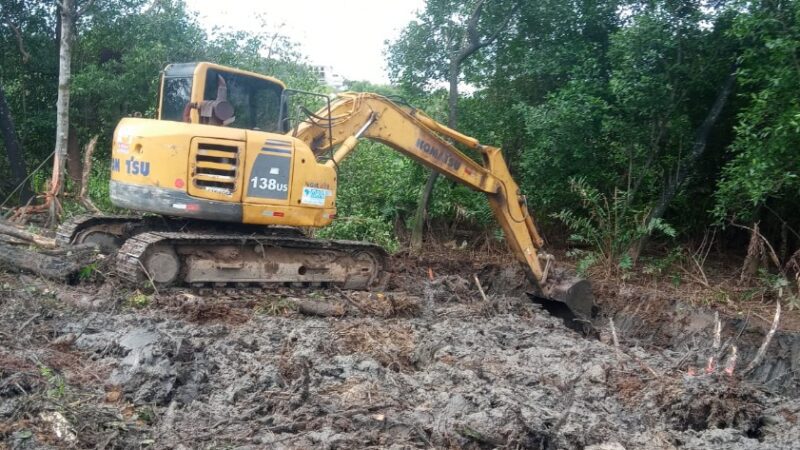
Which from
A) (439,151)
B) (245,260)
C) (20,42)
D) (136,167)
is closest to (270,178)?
(245,260)

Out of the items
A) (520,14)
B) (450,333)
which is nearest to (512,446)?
(450,333)

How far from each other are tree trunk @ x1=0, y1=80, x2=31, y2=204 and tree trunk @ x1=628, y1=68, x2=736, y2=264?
35.3ft

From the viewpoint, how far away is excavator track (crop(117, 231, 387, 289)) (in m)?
7.82

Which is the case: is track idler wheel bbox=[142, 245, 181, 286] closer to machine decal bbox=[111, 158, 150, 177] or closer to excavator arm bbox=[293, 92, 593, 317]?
machine decal bbox=[111, 158, 150, 177]

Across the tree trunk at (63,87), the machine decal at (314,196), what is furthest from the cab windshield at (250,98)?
the tree trunk at (63,87)

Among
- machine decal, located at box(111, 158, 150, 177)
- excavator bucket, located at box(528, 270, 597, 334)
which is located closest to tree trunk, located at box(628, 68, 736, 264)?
excavator bucket, located at box(528, 270, 597, 334)

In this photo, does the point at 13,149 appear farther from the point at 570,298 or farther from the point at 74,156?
the point at 570,298

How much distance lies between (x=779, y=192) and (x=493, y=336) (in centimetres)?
459

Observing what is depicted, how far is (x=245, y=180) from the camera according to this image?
802cm

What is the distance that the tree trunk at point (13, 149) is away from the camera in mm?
13703

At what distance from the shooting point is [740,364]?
803cm

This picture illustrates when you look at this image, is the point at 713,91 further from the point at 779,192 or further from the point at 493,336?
the point at 493,336

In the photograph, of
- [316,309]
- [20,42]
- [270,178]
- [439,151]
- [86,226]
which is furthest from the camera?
[20,42]

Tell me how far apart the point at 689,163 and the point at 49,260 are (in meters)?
8.29
